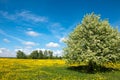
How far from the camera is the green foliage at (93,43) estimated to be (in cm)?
3744

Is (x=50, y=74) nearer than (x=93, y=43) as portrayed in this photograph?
Yes

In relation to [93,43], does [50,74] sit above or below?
below

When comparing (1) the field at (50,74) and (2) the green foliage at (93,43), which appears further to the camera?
(2) the green foliage at (93,43)

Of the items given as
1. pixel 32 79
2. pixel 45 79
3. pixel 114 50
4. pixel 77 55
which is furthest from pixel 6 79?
pixel 114 50

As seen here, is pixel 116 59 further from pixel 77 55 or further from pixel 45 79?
pixel 45 79

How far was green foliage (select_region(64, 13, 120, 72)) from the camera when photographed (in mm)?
37438

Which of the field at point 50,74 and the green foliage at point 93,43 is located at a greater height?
the green foliage at point 93,43

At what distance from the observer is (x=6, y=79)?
82.4 feet

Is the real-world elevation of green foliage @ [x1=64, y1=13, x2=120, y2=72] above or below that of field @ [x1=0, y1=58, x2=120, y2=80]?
above

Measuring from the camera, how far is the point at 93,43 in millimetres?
37688

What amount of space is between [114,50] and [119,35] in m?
4.69

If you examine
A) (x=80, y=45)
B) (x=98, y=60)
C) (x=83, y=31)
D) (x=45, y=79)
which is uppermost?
(x=83, y=31)

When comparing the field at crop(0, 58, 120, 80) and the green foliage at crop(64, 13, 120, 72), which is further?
the green foliage at crop(64, 13, 120, 72)

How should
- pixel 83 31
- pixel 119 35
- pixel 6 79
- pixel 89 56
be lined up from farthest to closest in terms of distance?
pixel 119 35
pixel 83 31
pixel 89 56
pixel 6 79
